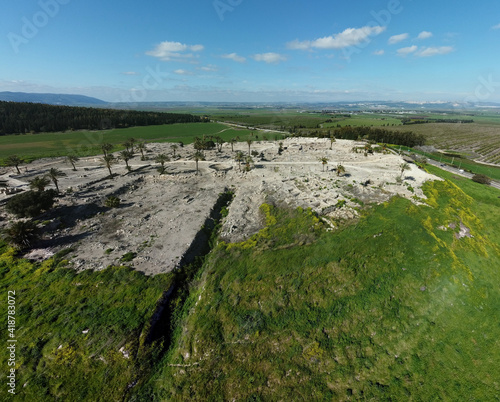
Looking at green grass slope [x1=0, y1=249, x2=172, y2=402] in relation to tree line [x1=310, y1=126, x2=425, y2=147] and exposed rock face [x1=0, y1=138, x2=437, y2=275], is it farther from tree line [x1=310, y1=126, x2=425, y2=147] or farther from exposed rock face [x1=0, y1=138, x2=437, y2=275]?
tree line [x1=310, y1=126, x2=425, y2=147]

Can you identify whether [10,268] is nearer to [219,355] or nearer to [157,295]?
[157,295]

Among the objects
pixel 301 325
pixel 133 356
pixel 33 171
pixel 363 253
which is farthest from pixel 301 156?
pixel 33 171

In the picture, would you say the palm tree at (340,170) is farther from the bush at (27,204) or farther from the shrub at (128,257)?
the bush at (27,204)

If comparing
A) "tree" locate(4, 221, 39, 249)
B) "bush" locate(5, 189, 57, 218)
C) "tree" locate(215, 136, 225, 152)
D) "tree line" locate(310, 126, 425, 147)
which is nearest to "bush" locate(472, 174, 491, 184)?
"tree line" locate(310, 126, 425, 147)

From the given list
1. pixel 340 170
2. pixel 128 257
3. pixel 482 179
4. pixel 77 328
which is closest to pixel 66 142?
pixel 128 257

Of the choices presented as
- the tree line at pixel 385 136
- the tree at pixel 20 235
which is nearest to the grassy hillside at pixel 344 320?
the tree at pixel 20 235

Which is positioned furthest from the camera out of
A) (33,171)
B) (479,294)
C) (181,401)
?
(33,171)

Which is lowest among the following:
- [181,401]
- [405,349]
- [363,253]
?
[181,401]
